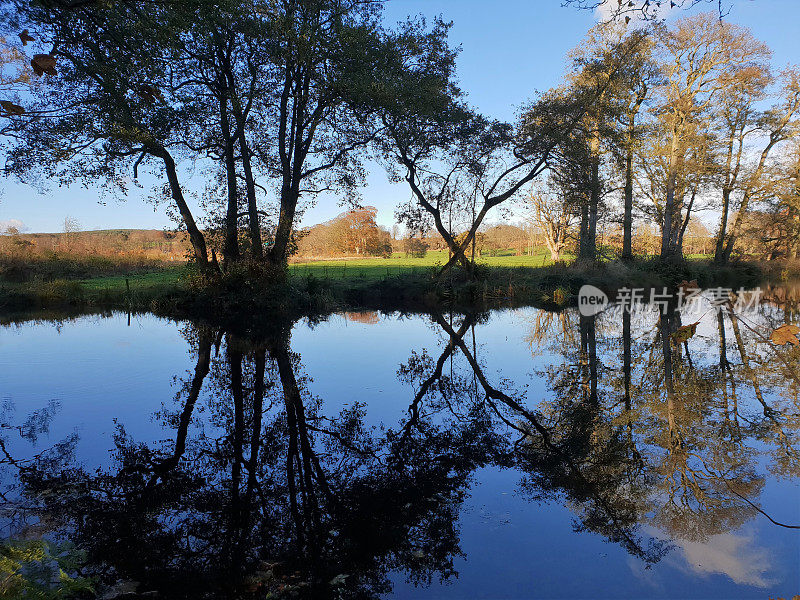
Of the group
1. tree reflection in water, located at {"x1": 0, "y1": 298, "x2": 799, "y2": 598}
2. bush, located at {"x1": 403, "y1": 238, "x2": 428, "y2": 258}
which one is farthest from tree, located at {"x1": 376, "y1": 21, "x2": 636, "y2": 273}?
bush, located at {"x1": 403, "y1": 238, "x2": 428, "y2": 258}

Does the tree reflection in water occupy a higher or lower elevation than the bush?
lower

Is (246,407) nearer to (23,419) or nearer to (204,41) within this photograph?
(23,419)

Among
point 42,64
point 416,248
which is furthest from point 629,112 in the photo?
point 416,248

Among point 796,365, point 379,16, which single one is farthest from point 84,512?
point 379,16

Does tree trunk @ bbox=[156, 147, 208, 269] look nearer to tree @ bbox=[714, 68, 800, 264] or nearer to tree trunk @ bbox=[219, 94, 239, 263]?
tree trunk @ bbox=[219, 94, 239, 263]

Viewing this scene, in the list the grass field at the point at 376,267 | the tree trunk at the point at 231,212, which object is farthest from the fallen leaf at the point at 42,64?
the grass field at the point at 376,267

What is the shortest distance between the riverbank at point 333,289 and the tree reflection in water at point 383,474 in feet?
26.9

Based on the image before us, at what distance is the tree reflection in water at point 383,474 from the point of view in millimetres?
3043

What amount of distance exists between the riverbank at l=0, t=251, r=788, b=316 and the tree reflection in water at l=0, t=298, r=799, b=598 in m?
8.18

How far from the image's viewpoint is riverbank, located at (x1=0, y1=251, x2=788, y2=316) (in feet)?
50.1

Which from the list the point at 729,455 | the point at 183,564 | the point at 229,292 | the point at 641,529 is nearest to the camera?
the point at 183,564

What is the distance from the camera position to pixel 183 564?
2969 mm

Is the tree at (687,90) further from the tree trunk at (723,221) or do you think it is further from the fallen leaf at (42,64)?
the fallen leaf at (42,64)

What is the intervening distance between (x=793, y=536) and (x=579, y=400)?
2.98 metres
